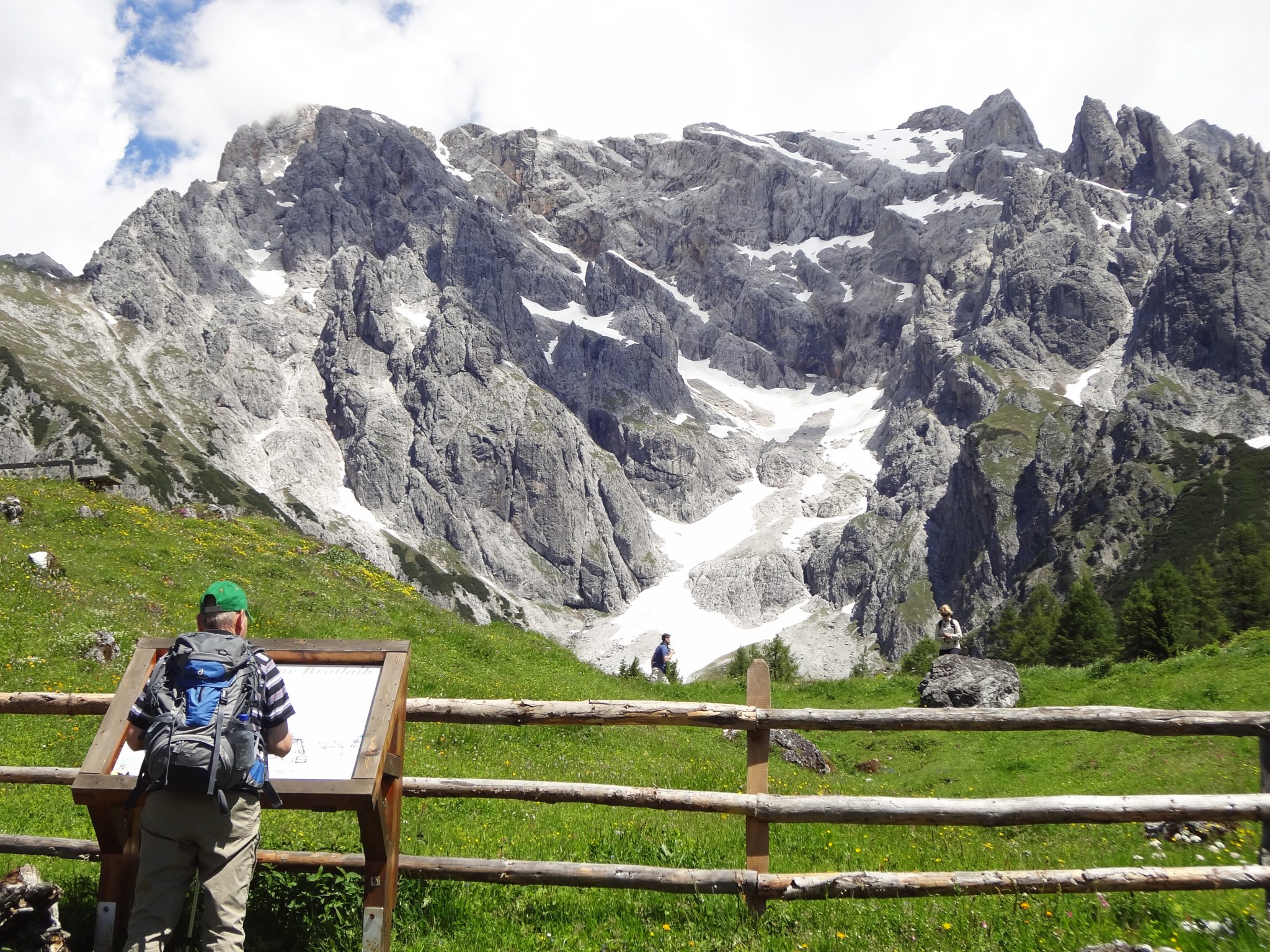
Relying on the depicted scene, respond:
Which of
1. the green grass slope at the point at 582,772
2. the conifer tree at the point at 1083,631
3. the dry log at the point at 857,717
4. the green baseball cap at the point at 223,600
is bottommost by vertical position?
the conifer tree at the point at 1083,631

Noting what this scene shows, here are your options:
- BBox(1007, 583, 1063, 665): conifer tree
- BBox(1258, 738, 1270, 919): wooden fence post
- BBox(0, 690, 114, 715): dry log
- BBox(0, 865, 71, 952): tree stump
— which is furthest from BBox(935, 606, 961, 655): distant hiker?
BBox(1007, 583, 1063, 665): conifer tree

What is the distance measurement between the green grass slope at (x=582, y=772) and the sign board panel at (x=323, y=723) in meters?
1.94

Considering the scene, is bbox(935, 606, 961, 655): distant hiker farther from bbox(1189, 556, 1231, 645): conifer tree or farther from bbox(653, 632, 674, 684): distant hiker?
bbox(1189, 556, 1231, 645): conifer tree

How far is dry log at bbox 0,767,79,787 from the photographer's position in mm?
10039

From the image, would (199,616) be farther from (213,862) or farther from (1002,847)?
(1002,847)

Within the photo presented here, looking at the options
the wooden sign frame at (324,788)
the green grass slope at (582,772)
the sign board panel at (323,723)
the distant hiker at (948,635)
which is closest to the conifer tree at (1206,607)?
the distant hiker at (948,635)

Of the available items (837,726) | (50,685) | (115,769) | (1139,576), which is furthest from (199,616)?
(1139,576)

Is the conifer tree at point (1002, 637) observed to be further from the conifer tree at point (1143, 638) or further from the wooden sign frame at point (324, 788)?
the wooden sign frame at point (324, 788)

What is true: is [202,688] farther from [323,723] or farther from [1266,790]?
[1266,790]

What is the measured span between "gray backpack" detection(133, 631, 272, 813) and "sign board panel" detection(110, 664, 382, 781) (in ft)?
1.29

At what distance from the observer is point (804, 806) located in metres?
9.06

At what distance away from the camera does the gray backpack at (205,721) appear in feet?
22.3

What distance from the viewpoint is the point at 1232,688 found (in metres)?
A: 22.3

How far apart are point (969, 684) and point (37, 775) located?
25332mm
